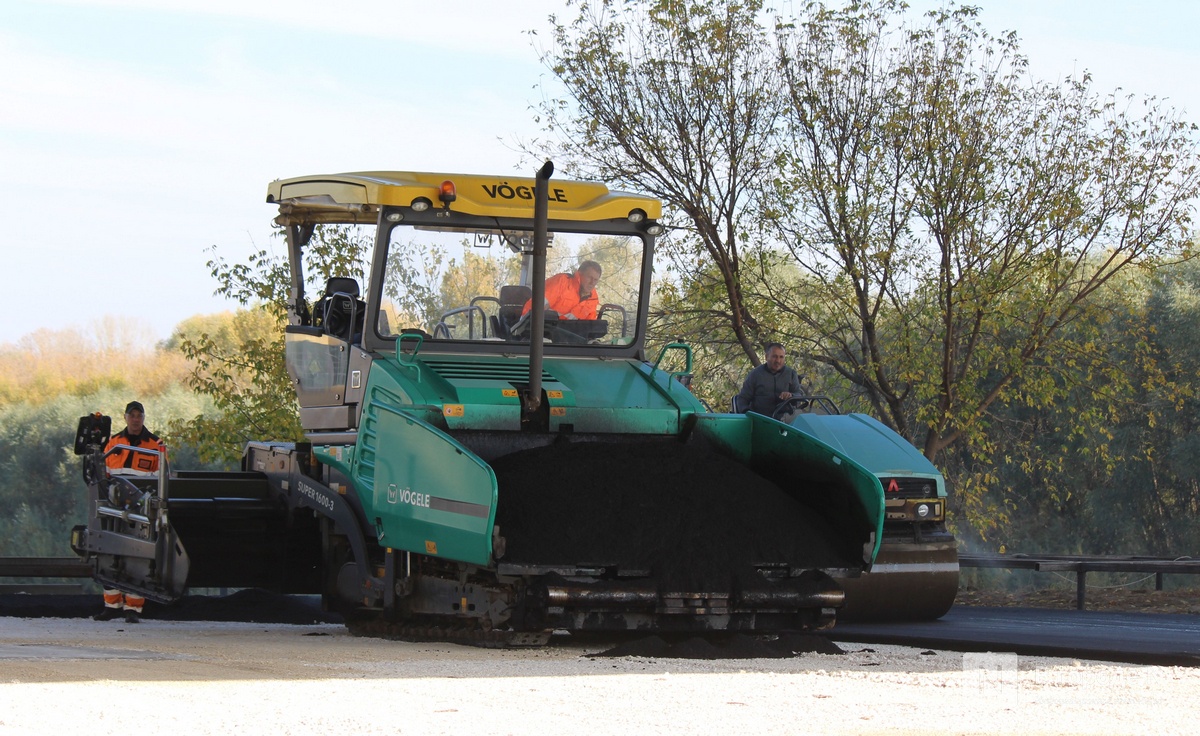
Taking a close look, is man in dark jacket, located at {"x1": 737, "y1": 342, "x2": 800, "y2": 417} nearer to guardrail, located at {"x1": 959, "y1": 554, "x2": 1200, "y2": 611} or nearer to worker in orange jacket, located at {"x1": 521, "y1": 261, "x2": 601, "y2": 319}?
worker in orange jacket, located at {"x1": 521, "y1": 261, "x2": 601, "y2": 319}

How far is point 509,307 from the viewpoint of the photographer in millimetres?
10602

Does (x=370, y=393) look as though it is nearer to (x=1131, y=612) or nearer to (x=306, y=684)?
(x=306, y=684)

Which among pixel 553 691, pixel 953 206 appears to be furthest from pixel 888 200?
pixel 553 691

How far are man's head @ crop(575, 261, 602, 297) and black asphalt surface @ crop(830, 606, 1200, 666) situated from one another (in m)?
3.00

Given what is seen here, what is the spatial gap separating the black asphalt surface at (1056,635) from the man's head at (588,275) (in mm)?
3004

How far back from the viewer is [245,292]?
2306cm

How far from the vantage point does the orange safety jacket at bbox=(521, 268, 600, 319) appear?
10.8 meters

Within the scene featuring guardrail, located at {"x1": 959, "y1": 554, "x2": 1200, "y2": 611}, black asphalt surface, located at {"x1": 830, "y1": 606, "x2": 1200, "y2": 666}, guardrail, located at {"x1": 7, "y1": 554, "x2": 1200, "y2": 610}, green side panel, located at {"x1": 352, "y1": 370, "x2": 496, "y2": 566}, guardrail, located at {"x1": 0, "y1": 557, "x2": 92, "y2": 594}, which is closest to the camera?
green side panel, located at {"x1": 352, "y1": 370, "x2": 496, "y2": 566}

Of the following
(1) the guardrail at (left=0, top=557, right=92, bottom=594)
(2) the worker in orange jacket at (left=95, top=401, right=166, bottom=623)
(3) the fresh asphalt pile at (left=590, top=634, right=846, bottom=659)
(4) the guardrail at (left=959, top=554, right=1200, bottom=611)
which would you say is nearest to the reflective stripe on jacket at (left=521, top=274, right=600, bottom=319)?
(3) the fresh asphalt pile at (left=590, top=634, right=846, bottom=659)

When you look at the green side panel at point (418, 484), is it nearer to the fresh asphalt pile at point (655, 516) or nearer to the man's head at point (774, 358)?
the fresh asphalt pile at point (655, 516)

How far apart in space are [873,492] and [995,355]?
10.6 metres

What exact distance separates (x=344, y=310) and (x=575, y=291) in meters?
1.62

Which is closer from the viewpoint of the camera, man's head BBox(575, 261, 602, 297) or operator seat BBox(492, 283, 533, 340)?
operator seat BBox(492, 283, 533, 340)

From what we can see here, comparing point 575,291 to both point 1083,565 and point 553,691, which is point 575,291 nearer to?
point 553,691
